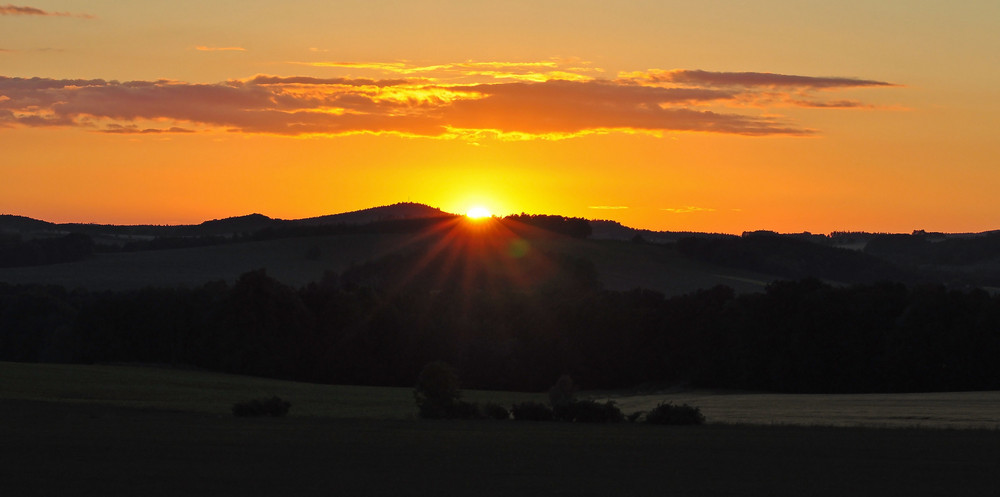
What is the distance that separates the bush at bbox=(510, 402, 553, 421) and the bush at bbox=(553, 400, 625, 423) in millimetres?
344

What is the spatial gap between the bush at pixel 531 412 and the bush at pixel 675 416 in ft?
12.2

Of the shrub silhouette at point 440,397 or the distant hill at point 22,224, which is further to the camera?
the distant hill at point 22,224

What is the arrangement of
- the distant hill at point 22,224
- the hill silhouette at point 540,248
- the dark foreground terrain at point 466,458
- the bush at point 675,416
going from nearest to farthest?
the dark foreground terrain at point 466,458 → the bush at point 675,416 → the hill silhouette at point 540,248 → the distant hill at point 22,224

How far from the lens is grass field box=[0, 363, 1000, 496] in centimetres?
2453

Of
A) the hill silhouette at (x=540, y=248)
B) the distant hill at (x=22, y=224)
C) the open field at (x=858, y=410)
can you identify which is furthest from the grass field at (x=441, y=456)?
the distant hill at (x=22, y=224)

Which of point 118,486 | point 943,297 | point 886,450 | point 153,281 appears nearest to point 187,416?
point 118,486

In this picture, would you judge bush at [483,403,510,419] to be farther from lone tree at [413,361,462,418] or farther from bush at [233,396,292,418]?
bush at [233,396,292,418]

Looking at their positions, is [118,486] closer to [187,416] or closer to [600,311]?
[187,416]

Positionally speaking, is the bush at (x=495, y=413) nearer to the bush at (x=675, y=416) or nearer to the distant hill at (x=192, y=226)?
the bush at (x=675, y=416)

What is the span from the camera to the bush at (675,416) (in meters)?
41.4

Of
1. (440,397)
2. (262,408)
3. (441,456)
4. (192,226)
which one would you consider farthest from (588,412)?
(192,226)

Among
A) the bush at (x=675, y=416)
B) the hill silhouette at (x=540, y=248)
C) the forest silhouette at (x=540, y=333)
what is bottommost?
the bush at (x=675, y=416)

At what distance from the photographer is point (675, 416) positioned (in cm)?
4159

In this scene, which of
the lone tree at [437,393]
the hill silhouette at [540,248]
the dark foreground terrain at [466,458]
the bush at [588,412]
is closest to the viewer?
the dark foreground terrain at [466,458]
